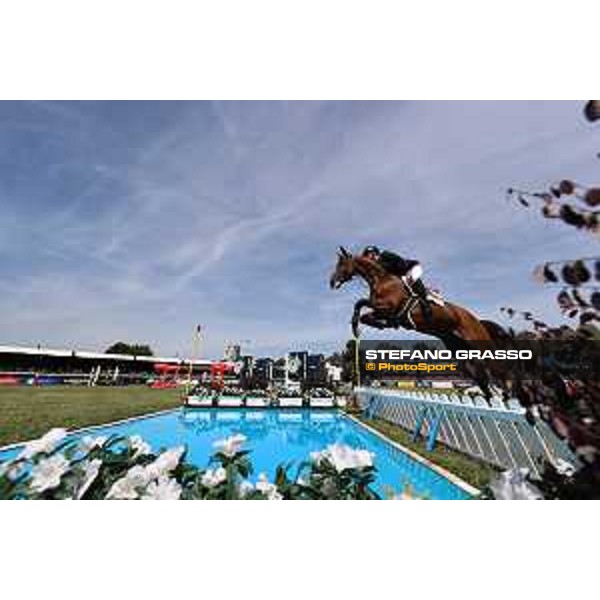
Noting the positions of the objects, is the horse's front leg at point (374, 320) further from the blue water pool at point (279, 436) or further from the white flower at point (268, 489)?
the white flower at point (268, 489)

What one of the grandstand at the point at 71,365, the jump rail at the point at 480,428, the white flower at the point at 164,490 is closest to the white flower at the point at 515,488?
the jump rail at the point at 480,428

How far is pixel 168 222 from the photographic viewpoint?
563cm

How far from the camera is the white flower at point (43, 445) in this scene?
197 cm

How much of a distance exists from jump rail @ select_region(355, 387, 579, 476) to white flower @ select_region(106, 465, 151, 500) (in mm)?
1692

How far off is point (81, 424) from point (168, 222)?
2872mm

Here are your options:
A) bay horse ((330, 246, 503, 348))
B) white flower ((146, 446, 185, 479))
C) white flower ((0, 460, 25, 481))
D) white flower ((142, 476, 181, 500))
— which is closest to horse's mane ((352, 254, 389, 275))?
bay horse ((330, 246, 503, 348))

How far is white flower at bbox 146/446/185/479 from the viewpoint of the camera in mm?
2205

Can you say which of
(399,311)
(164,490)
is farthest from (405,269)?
(164,490)

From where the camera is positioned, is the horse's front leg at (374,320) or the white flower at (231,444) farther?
the horse's front leg at (374,320)

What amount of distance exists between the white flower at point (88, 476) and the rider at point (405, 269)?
2.35 metres

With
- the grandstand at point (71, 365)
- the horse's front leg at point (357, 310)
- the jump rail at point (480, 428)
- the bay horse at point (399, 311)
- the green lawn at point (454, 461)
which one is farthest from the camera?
the grandstand at point (71, 365)
